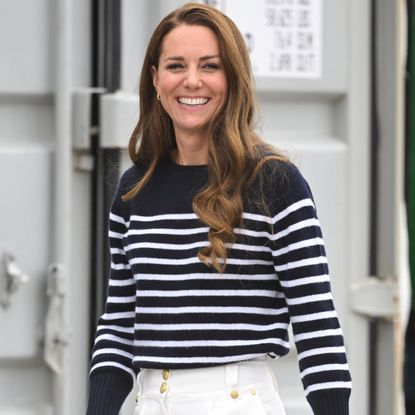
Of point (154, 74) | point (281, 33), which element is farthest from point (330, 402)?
point (281, 33)

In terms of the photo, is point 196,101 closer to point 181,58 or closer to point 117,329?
point 181,58

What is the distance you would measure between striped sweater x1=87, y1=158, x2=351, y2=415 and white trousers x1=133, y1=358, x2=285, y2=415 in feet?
0.07

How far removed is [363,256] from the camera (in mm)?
3570

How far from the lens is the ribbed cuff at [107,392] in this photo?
239cm

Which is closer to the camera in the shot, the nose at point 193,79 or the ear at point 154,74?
the nose at point 193,79

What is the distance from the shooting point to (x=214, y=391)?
7.30 ft

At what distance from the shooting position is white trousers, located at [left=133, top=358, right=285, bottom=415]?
2.22 meters

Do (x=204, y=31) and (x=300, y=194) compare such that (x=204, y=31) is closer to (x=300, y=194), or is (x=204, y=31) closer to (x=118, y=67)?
(x=300, y=194)

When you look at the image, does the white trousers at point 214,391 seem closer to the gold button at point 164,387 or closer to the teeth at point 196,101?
the gold button at point 164,387

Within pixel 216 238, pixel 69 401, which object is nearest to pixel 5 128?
pixel 69 401

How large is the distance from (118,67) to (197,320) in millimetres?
1210

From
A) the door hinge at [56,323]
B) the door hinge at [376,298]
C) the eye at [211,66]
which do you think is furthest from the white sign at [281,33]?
the eye at [211,66]

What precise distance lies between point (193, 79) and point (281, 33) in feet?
3.98

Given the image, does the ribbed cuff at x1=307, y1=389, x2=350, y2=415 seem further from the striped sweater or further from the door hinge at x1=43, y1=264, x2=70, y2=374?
the door hinge at x1=43, y1=264, x2=70, y2=374
